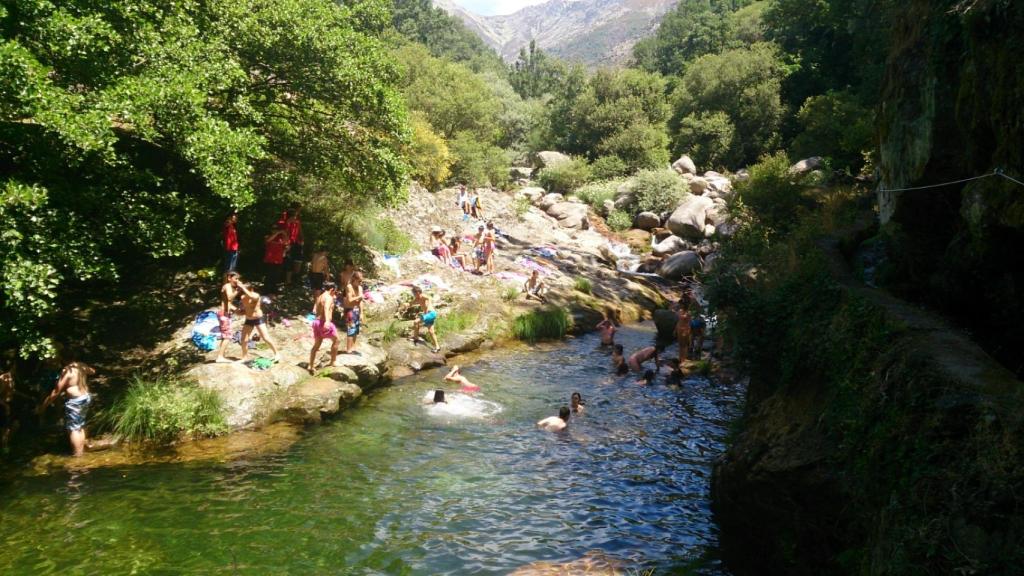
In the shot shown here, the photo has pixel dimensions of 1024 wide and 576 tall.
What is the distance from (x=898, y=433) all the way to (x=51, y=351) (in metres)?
10.3

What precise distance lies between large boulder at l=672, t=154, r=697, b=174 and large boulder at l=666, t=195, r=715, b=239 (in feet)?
27.1

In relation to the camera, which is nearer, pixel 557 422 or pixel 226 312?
pixel 557 422

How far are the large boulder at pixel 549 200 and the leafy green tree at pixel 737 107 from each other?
10732 millimetres

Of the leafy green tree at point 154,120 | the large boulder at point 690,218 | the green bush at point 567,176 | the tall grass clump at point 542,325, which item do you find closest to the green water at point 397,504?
the leafy green tree at point 154,120

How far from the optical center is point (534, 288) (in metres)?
20.9

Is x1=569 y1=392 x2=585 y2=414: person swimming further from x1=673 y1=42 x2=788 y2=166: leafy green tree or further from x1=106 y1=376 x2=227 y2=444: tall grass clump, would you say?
x1=673 y1=42 x2=788 y2=166: leafy green tree

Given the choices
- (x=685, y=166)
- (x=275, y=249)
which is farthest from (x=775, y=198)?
(x=685, y=166)

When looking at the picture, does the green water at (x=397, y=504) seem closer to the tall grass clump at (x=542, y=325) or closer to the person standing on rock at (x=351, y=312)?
the person standing on rock at (x=351, y=312)

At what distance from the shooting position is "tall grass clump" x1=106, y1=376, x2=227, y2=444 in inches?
395

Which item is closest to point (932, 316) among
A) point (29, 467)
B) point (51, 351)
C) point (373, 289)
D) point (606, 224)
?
point (51, 351)

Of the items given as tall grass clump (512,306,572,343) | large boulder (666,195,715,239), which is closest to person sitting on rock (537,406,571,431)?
tall grass clump (512,306,572,343)

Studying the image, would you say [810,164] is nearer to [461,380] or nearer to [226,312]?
[461,380]

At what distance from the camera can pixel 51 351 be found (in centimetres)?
888

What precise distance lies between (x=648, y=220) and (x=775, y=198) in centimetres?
1442
